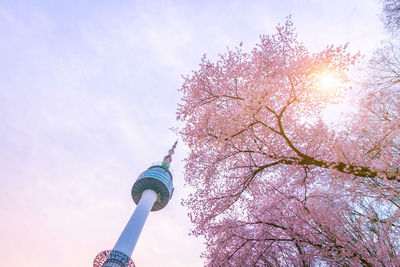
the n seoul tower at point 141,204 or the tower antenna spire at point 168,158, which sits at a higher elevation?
the tower antenna spire at point 168,158

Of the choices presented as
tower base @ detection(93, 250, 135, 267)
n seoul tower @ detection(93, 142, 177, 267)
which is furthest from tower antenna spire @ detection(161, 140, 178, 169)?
tower base @ detection(93, 250, 135, 267)

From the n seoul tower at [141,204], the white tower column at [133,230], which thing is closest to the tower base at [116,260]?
the n seoul tower at [141,204]

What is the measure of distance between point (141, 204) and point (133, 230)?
680 cm

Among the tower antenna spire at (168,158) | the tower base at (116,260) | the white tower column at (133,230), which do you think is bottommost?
the tower base at (116,260)

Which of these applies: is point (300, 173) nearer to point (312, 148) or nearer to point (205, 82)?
point (312, 148)

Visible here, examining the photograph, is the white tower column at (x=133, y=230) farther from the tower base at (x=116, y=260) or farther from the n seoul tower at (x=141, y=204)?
the tower base at (x=116, y=260)

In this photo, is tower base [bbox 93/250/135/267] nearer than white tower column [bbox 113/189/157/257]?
Yes

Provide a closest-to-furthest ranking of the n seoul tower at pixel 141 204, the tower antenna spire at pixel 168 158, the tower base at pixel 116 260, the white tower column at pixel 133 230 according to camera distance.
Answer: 1. the tower base at pixel 116 260
2. the n seoul tower at pixel 141 204
3. the white tower column at pixel 133 230
4. the tower antenna spire at pixel 168 158

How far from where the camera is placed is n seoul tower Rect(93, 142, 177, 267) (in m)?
36.0

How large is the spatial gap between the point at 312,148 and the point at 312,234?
9.65 ft

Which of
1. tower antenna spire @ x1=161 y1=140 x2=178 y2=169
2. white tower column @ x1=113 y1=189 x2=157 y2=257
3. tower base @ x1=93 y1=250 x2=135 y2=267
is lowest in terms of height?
tower base @ x1=93 y1=250 x2=135 y2=267

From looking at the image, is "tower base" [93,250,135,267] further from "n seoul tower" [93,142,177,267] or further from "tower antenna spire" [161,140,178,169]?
"tower antenna spire" [161,140,178,169]

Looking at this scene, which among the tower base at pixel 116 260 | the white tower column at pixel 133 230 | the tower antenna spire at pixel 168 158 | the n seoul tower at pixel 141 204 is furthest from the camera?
the tower antenna spire at pixel 168 158

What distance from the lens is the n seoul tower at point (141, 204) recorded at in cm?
3603
